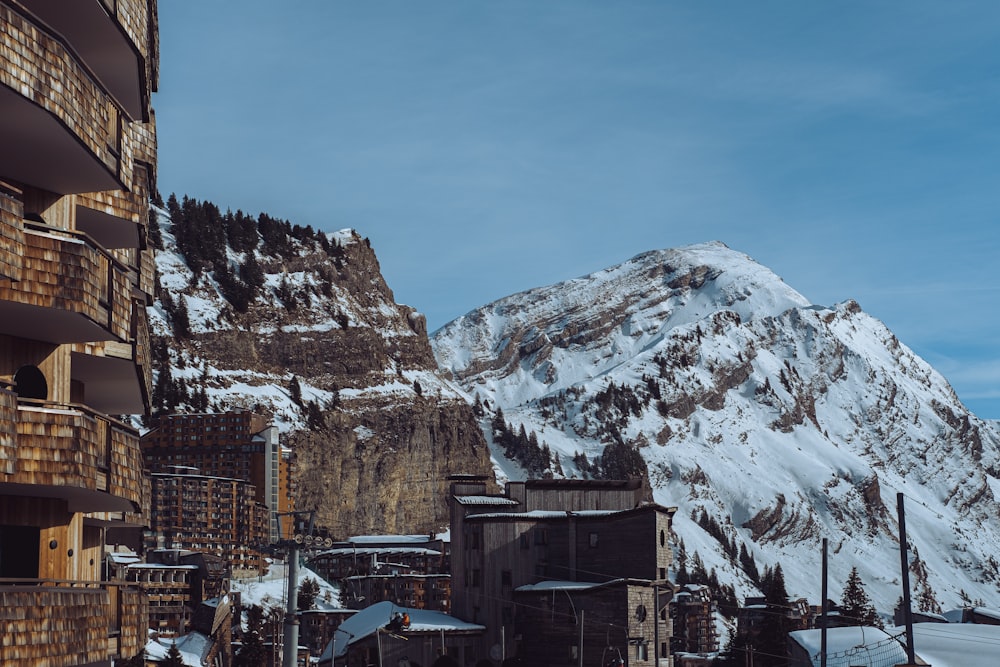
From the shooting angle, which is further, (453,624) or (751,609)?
(751,609)

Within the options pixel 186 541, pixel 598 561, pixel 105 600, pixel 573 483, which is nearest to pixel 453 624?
pixel 598 561

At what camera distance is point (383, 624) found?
76.4 meters

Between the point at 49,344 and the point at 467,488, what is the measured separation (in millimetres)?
67872

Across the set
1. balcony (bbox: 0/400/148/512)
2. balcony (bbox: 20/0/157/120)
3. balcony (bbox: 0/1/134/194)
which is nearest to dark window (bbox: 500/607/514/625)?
balcony (bbox: 20/0/157/120)

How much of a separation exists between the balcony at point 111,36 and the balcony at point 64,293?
167 inches

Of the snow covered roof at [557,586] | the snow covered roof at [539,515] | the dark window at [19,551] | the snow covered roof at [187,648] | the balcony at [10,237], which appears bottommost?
the snow covered roof at [187,648]

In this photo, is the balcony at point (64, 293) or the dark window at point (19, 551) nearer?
the balcony at point (64, 293)

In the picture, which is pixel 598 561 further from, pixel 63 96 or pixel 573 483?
pixel 63 96

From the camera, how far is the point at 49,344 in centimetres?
2509

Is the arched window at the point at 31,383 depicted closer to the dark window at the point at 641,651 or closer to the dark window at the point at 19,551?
the dark window at the point at 19,551

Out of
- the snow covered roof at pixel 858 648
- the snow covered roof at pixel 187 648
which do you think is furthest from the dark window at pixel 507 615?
the snow covered roof at pixel 187 648

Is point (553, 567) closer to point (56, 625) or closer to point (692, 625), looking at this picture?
point (56, 625)

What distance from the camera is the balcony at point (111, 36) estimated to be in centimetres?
2472

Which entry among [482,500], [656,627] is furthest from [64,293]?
[482,500]
